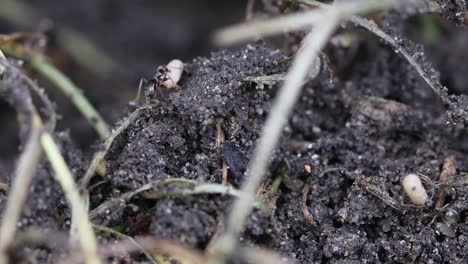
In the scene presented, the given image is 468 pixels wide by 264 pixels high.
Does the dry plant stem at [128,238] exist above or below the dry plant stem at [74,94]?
below

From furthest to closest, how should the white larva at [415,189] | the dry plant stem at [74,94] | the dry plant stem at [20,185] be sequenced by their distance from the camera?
1. the dry plant stem at [74,94]
2. the white larva at [415,189]
3. the dry plant stem at [20,185]

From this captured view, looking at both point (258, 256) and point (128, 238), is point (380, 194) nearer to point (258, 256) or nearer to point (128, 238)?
point (258, 256)

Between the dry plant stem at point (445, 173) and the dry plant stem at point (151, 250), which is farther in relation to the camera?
the dry plant stem at point (445, 173)

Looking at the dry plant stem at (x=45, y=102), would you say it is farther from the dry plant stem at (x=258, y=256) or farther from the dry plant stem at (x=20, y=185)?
the dry plant stem at (x=258, y=256)

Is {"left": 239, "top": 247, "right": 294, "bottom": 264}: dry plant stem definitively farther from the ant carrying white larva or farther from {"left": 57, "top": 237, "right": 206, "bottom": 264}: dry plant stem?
the ant carrying white larva

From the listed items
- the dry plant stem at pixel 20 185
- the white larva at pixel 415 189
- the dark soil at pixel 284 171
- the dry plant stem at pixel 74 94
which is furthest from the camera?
the dry plant stem at pixel 74 94

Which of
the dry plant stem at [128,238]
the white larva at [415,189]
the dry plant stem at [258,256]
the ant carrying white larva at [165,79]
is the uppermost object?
the ant carrying white larva at [165,79]

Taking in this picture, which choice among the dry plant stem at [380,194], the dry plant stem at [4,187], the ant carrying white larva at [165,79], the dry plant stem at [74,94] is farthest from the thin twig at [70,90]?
the dry plant stem at [380,194]
